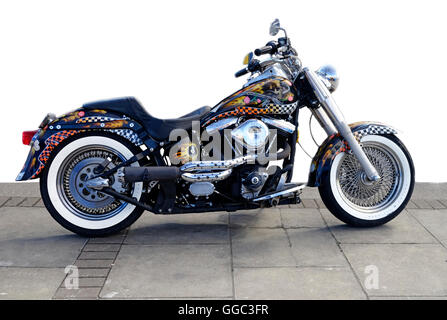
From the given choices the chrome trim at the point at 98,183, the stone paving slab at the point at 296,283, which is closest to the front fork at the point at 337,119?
the stone paving slab at the point at 296,283

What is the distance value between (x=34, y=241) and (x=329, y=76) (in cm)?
278

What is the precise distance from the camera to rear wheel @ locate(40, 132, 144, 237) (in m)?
5.12

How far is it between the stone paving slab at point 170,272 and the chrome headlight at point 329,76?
1595mm

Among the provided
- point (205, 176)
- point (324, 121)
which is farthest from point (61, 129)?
point (324, 121)

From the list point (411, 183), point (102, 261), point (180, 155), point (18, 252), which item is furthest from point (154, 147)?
point (411, 183)

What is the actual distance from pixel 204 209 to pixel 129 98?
107 cm

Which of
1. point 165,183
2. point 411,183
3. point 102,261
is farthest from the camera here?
point 411,183

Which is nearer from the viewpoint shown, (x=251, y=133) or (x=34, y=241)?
(x=251, y=133)

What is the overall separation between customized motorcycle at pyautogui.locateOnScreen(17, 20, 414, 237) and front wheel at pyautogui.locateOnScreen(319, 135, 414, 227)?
11 cm

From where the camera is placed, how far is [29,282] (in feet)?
14.4

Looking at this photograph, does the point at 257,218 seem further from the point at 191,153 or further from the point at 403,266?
the point at 403,266
